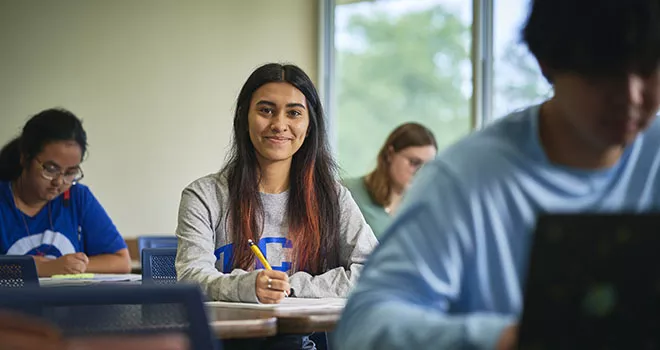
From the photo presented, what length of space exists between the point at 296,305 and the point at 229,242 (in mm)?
578

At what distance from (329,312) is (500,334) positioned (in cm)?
118

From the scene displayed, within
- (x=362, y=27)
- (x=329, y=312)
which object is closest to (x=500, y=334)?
(x=329, y=312)

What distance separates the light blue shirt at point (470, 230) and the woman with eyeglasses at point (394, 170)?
372 cm

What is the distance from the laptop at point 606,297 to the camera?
2.58 feet

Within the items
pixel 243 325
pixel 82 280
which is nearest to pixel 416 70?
pixel 82 280

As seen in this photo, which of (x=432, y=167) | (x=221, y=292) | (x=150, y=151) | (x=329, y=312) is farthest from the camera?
(x=150, y=151)

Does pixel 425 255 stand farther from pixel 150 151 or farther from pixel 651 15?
pixel 150 151

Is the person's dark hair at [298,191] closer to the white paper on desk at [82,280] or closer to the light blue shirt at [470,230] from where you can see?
the white paper on desk at [82,280]

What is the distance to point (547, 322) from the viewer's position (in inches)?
31.1

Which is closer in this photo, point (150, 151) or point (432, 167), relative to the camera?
point (432, 167)

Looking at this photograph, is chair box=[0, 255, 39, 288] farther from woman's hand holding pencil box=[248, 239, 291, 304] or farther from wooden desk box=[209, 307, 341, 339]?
wooden desk box=[209, 307, 341, 339]

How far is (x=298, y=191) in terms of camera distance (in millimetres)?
2910

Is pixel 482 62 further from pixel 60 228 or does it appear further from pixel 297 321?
pixel 297 321

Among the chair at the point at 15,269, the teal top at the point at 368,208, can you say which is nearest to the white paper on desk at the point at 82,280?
the chair at the point at 15,269
